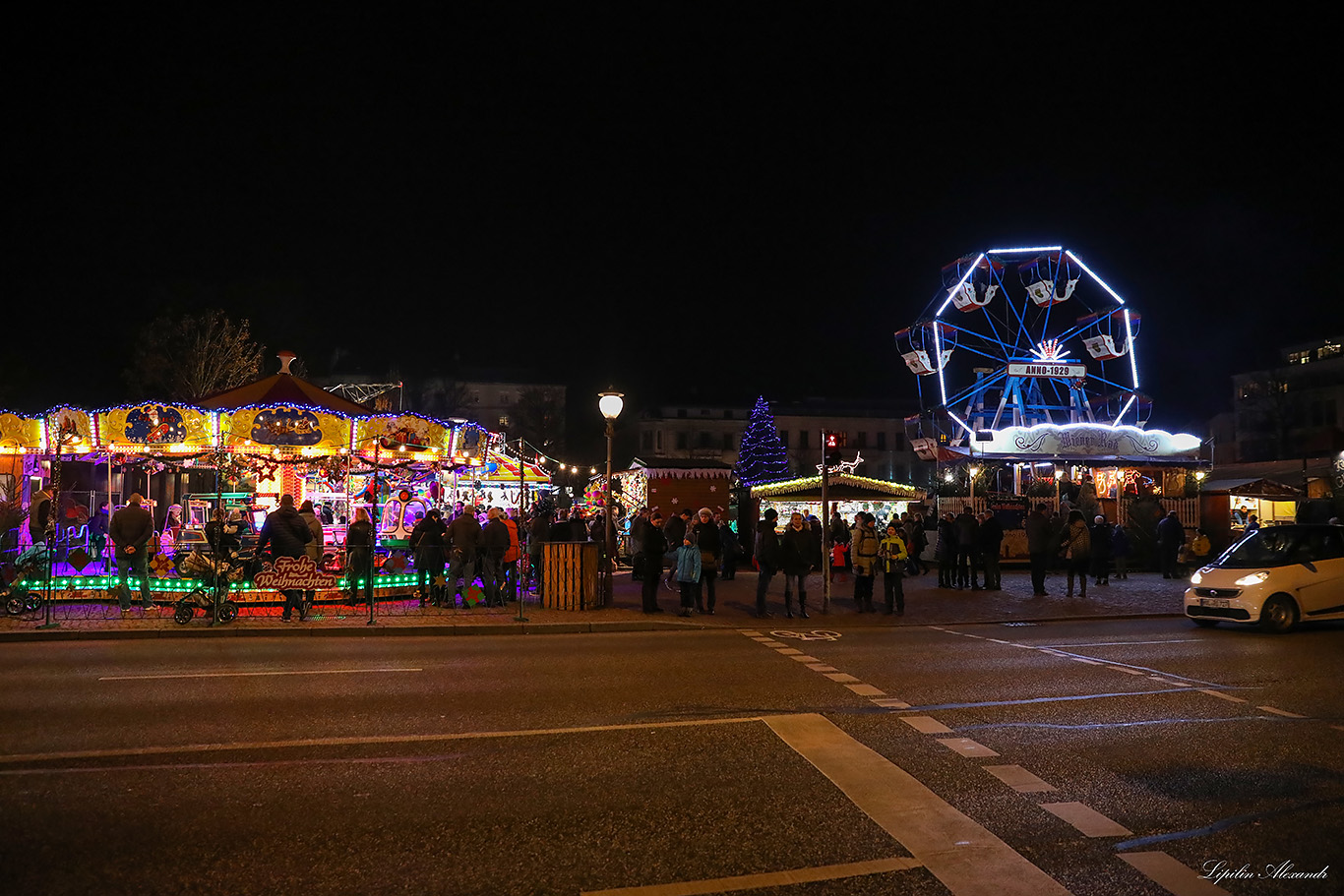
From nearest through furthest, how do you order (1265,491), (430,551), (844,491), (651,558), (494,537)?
(651,558)
(494,537)
(430,551)
(1265,491)
(844,491)

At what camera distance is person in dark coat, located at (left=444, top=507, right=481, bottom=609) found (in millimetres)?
16078

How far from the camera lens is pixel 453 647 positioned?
12.0 m

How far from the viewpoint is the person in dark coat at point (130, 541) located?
14500 millimetres

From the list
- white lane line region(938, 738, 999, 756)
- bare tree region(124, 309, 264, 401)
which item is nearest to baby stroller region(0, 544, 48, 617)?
white lane line region(938, 738, 999, 756)

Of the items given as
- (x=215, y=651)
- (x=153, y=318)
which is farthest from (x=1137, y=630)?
(x=153, y=318)

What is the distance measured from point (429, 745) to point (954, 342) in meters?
27.6

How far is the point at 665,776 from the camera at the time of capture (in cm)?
593

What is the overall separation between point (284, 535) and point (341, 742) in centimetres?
888

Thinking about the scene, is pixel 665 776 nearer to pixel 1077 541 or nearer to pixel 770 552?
pixel 770 552

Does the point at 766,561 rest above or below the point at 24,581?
above

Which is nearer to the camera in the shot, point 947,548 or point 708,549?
point 708,549

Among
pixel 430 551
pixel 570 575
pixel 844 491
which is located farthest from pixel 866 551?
pixel 844 491

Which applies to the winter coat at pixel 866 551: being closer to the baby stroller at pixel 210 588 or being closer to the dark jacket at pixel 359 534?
the dark jacket at pixel 359 534

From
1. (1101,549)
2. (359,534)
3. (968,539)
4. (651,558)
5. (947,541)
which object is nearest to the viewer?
(651,558)
